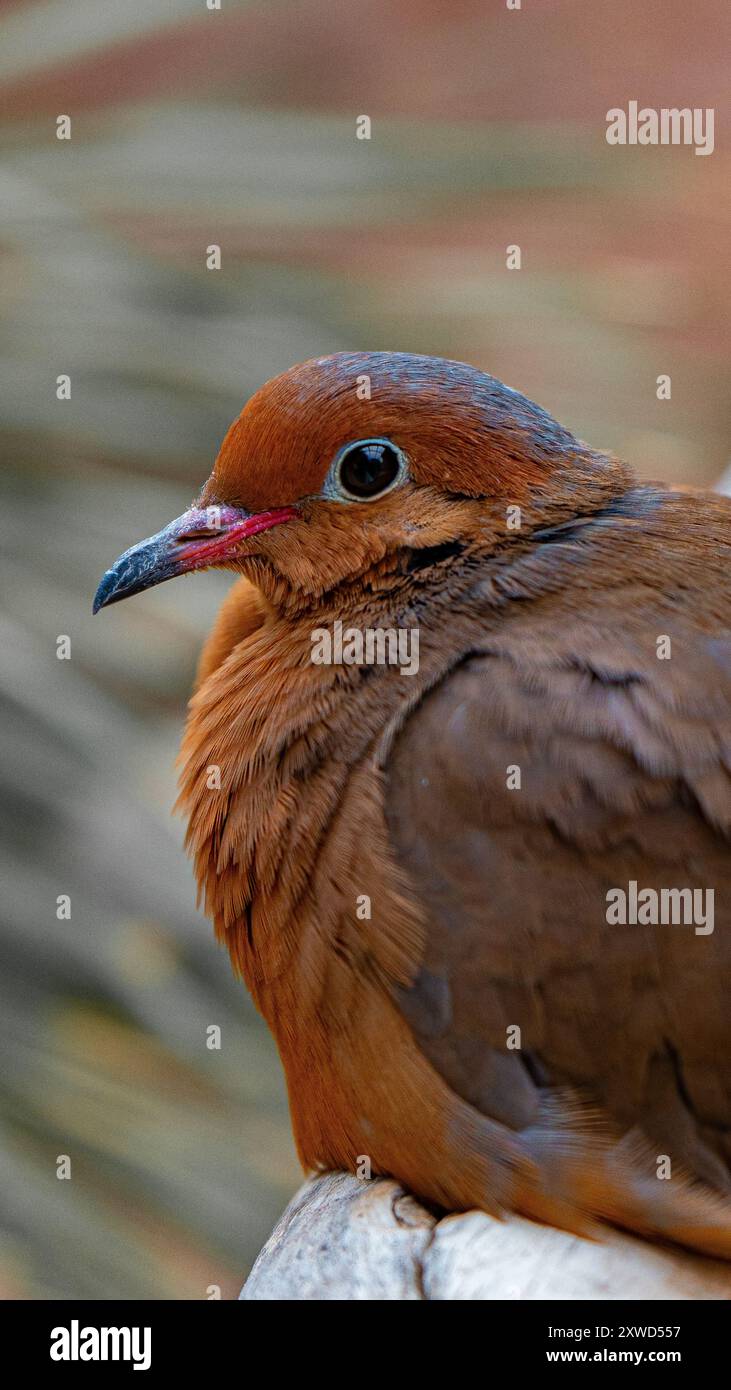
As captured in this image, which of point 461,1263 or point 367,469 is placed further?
point 367,469

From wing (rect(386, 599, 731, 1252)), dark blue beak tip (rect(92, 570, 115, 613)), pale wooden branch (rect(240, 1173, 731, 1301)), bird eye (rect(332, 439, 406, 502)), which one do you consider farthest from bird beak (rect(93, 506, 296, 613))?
pale wooden branch (rect(240, 1173, 731, 1301))

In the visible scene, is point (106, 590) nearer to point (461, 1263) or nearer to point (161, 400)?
point (461, 1263)

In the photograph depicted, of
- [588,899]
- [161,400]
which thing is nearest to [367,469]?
[588,899]

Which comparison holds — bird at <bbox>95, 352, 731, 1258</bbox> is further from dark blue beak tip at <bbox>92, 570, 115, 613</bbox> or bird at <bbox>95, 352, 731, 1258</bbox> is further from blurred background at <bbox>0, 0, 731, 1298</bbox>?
blurred background at <bbox>0, 0, 731, 1298</bbox>

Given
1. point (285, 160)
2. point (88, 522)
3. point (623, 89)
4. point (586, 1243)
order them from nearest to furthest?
point (586, 1243), point (88, 522), point (285, 160), point (623, 89)

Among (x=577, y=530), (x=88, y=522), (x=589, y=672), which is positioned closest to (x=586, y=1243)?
(x=589, y=672)

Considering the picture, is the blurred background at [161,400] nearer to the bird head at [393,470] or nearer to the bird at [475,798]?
the bird at [475,798]

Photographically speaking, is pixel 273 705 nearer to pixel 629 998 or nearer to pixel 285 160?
pixel 629 998
